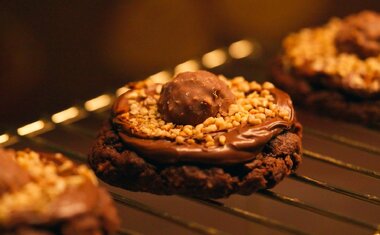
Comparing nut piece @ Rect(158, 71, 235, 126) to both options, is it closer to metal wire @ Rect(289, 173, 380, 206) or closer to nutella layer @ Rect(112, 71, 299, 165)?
nutella layer @ Rect(112, 71, 299, 165)

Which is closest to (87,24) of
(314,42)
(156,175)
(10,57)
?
(10,57)

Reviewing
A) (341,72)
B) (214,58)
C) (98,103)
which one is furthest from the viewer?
(214,58)

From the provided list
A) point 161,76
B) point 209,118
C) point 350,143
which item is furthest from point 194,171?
point 161,76

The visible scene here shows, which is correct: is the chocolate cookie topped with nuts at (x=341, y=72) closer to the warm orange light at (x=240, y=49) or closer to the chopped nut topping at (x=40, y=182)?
the warm orange light at (x=240, y=49)

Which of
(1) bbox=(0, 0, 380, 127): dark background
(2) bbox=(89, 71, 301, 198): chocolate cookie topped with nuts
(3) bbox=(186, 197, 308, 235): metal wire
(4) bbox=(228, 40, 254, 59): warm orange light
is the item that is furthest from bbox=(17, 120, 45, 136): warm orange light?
(4) bbox=(228, 40, 254, 59): warm orange light

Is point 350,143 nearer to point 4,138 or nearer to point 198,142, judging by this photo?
point 198,142

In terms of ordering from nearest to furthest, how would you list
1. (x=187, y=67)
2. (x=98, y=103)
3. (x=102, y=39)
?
(x=98, y=103)
(x=102, y=39)
(x=187, y=67)
